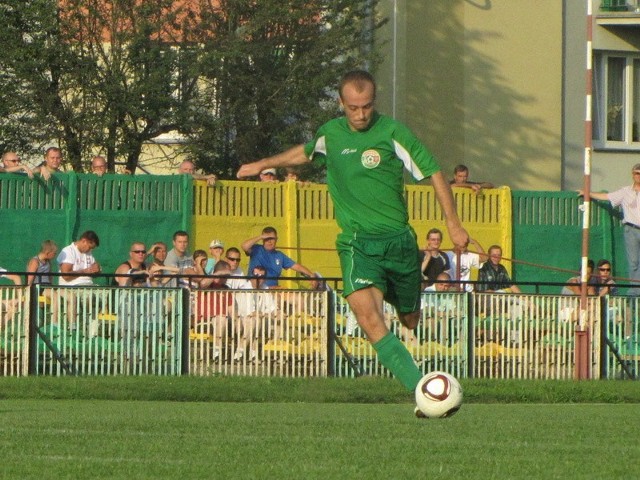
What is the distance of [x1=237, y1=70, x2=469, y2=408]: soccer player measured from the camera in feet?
30.7

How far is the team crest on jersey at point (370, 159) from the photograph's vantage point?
30.7 ft

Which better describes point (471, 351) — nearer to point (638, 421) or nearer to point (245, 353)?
point (245, 353)

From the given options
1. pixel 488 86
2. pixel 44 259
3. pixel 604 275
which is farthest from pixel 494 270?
pixel 488 86

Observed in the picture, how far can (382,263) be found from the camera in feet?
31.1

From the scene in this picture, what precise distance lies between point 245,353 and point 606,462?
10388 millimetres

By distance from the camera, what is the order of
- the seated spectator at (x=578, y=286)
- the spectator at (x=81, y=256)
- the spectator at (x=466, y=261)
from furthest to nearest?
1. the spectator at (x=466, y=261)
2. the spectator at (x=81, y=256)
3. the seated spectator at (x=578, y=286)

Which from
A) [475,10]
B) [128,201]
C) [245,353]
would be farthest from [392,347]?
[475,10]

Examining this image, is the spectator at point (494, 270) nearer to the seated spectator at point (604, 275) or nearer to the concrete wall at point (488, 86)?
the seated spectator at point (604, 275)

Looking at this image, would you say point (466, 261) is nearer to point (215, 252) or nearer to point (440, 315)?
point (440, 315)

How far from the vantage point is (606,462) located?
284 inches

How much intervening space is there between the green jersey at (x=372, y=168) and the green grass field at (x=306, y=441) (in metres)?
1.29

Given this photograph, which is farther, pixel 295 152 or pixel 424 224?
pixel 424 224

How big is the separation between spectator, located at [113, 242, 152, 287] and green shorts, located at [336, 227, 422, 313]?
331 inches

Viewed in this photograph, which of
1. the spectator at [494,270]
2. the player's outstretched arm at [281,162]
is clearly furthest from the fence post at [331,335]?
the player's outstretched arm at [281,162]
